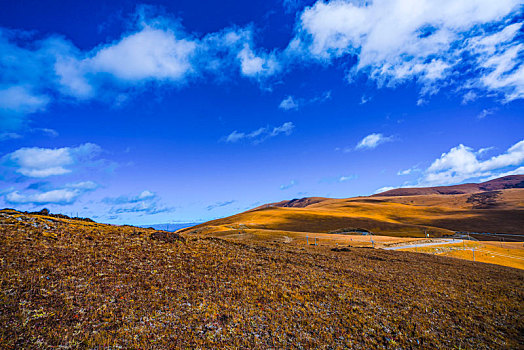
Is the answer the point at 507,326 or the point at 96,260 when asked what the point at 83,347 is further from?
the point at 507,326

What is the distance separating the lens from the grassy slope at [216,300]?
33.9 ft

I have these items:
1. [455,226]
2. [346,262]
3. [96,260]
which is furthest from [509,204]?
[96,260]

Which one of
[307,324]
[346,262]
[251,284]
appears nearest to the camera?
[307,324]

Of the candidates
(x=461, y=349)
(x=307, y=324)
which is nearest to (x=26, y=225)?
(x=307, y=324)

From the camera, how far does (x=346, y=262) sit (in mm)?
25688

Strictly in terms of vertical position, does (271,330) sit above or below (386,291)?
above

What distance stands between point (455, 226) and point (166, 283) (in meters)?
127

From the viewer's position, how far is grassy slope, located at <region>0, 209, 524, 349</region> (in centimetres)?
1033

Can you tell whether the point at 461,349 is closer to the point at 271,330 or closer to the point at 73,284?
the point at 271,330

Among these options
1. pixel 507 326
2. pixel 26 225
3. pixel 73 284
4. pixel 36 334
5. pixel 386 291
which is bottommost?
pixel 507 326

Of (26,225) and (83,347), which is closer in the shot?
(83,347)

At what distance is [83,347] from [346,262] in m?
23.2

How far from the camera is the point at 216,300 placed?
1389 cm

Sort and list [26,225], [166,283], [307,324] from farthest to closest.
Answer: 1. [26,225]
2. [166,283]
3. [307,324]
